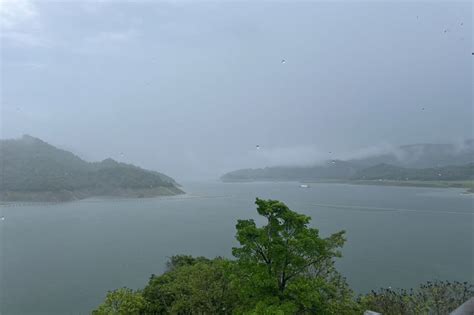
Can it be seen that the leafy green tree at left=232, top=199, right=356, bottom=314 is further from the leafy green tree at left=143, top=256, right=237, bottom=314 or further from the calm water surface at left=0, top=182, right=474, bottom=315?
the calm water surface at left=0, top=182, right=474, bottom=315

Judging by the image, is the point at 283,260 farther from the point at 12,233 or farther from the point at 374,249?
the point at 12,233

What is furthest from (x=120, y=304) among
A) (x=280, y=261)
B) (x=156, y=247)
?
(x=156, y=247)

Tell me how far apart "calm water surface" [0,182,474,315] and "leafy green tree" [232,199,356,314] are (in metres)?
32.1

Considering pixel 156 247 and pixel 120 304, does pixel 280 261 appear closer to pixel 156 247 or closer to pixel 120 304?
pixel 120 304

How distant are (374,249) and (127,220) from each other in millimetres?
82728

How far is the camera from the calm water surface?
165 feet

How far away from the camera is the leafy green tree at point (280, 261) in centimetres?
Answer: 1735

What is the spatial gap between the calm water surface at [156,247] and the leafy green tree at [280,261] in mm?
32084

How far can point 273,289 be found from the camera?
17.9 m

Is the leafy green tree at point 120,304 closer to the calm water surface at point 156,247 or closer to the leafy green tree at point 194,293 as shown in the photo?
the leafy green tree at point 194,293

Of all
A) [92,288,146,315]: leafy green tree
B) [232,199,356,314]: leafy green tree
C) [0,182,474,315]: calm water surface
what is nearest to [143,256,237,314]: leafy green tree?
[92,288,146,315]: leafy green tree

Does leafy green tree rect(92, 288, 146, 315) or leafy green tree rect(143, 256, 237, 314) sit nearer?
leafy green tree rect(92, 288, 146, 315)

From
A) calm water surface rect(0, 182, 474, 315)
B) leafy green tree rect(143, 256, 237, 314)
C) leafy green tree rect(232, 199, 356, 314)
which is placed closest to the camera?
leafy green tree rect(232, 199, 356, 314)

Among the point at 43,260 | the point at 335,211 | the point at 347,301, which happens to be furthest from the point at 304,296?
the point at 335,211
